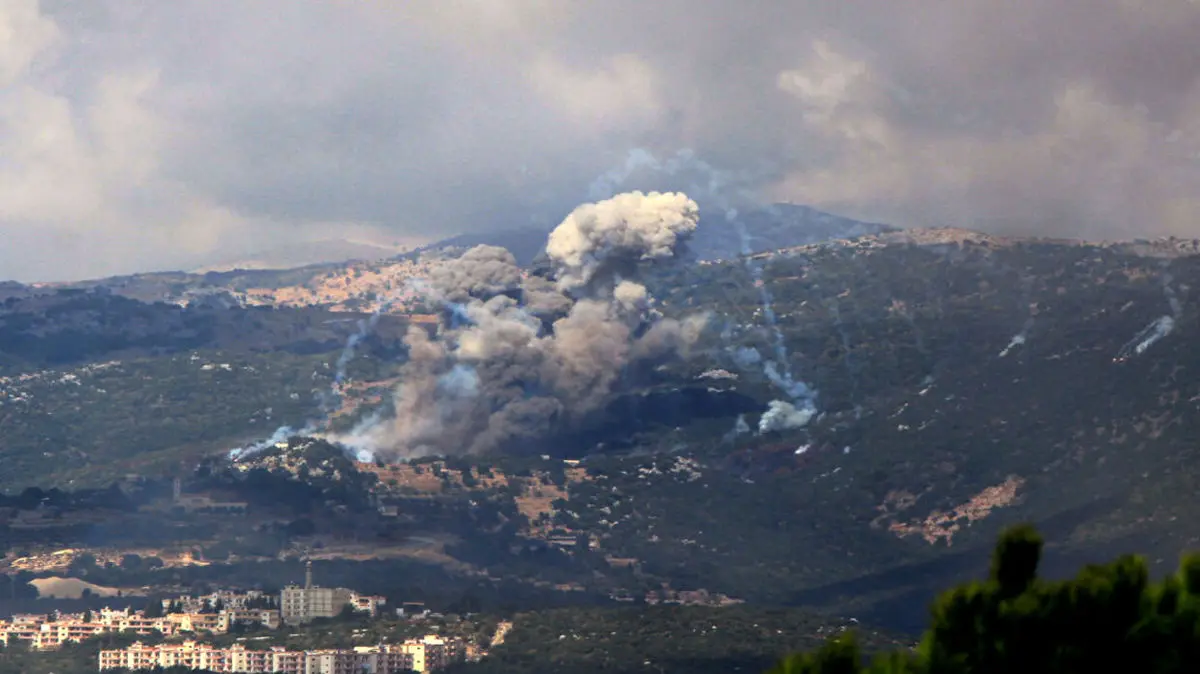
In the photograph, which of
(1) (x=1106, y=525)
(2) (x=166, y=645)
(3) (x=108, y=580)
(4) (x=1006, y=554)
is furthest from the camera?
(3) (x=108, y=580)

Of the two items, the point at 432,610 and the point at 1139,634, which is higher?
the point at 432,610

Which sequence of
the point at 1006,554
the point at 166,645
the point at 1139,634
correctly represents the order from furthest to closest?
the point at 166,645 < the point at 1006,554 < the point at 1139,634

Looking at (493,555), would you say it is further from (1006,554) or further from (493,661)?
(1006,554)

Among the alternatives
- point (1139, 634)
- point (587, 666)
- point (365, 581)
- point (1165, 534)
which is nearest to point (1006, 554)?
point (1139, 634)

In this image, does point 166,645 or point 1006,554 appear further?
point 166,645

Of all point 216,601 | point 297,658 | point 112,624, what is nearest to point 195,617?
point 112,624

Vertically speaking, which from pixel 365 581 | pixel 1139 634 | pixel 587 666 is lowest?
pixel 1139 634

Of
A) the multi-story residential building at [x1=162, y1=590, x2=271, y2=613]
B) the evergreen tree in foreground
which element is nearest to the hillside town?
the multi-story residential building at [x1=162, y1=590, x2=271, y2=613]
